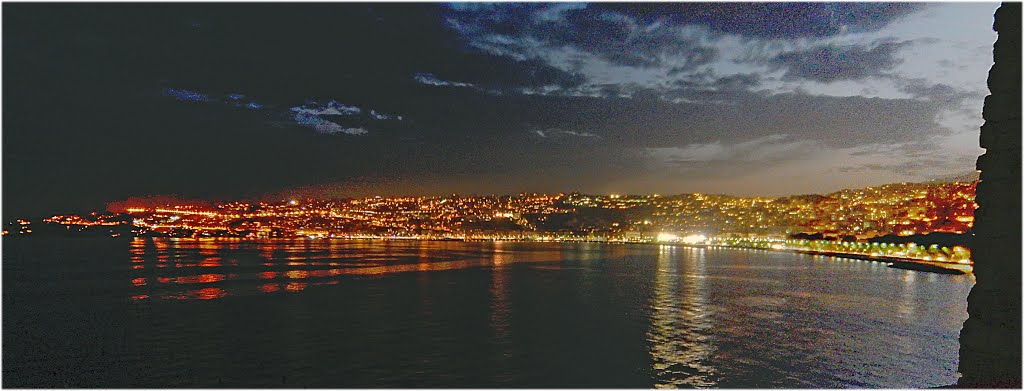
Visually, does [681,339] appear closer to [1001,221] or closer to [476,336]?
[476,336]

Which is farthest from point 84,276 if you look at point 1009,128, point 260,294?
point 1009,128

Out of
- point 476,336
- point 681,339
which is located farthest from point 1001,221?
point 476,336

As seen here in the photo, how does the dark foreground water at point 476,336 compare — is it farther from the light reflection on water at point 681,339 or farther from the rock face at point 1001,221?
the rock face at point 1001,221

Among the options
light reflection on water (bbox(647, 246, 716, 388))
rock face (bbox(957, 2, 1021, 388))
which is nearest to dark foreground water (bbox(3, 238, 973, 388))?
light reflection on water (bbox(647, 246, 716, 388))

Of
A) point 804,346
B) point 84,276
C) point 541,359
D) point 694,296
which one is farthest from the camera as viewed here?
point 84,276

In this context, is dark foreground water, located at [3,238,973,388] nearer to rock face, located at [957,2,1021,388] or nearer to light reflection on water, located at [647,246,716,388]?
light reflection on water, located at [647,246,716,388]

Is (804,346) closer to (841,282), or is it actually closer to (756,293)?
(756,293)
